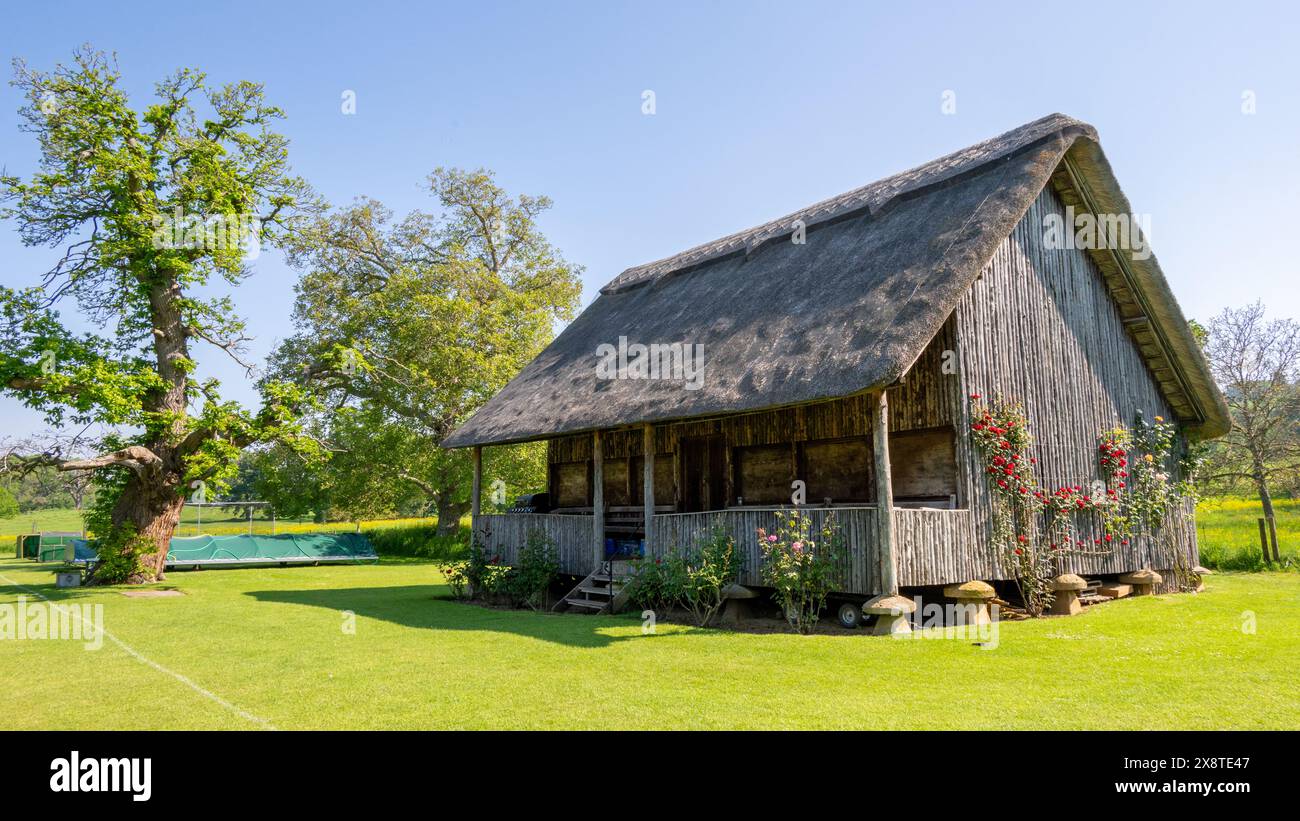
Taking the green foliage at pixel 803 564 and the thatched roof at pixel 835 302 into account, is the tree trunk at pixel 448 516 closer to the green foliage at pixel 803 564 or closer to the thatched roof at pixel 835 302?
the thatched roof at pixel 835 302

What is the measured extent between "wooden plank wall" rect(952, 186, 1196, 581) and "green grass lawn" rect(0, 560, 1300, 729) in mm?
2269

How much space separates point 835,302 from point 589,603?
6880 mm

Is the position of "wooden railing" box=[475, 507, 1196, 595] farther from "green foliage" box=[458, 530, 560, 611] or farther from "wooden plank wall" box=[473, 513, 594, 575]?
"green foliage" box=[458, 530, 560, 611]

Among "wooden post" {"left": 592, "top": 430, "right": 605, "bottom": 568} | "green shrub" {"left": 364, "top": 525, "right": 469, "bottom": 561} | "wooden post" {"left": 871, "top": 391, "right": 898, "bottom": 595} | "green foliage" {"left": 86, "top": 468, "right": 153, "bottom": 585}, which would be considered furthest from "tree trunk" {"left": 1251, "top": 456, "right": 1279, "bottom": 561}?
"green foliage" {"left": 86, "top": 468, "right": 153, "bottom": 585}

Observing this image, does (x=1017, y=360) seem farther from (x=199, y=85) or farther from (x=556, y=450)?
(x=199, y=85)

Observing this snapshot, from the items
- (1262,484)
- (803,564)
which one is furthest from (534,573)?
(1262,484)

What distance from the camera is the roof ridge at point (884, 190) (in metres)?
13.8

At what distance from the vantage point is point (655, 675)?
8383 millimetres

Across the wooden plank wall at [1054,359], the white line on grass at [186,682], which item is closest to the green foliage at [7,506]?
the white line on grass at [186,682]

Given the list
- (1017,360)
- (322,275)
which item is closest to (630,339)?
(1017,360)

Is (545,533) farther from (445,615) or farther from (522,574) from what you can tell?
(445,615)

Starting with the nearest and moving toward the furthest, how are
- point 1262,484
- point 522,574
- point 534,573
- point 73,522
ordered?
point 534,573 → point 522,574 → point 1262,484 → point 73,522

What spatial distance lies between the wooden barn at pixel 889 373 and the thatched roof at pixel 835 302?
0.05 m
